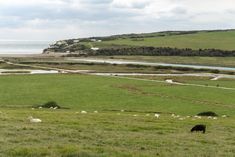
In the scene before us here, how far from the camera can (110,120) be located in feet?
100

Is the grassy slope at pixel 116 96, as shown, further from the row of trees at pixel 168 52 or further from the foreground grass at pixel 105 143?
the row of trees at pixel 168 52

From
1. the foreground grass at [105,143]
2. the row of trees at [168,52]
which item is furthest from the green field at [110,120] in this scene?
the row of trees at [168,52]

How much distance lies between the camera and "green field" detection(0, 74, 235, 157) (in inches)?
688

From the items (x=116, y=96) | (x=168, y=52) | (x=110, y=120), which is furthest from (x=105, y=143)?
(x=168, y=52)

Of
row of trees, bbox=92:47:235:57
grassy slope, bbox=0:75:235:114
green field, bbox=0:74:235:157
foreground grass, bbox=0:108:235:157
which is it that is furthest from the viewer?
row of trees, bbox=92:47:235:57

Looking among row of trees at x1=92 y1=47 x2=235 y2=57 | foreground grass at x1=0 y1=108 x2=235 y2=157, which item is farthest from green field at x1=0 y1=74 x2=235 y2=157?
row of trees at x1=92 y1=47 x2=235 y2=57

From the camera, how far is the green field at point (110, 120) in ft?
57.3

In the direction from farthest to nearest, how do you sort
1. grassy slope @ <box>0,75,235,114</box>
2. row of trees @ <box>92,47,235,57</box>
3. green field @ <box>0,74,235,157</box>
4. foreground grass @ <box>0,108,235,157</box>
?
row of trees @ <box>92,47,235,57</box>
grassy slope @ <box>0,75,235,114</box>
green field @ <box>0,74,235,157</box>
foreground grass @ <box>0,108,235,157</box>

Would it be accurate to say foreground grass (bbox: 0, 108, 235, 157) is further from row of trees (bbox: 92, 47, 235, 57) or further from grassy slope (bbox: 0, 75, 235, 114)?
row of trees (bbox: 92, 47, 235, 57)

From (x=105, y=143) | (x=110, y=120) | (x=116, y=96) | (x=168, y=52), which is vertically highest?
(x=105, y=143)

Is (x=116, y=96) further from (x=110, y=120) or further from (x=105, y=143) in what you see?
(x=105, y=143)

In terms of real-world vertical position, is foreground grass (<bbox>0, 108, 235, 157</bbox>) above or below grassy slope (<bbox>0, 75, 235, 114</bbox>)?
above

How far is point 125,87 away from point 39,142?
50.0 metres

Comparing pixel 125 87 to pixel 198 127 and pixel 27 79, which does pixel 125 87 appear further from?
pixel 198 127
